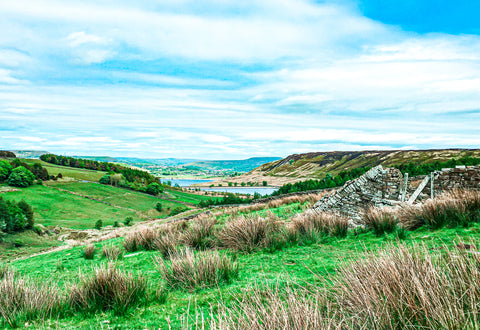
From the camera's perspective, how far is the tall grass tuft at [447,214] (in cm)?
568

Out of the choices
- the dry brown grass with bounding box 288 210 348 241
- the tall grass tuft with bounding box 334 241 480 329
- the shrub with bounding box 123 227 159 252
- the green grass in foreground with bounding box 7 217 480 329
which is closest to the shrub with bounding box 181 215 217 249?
the green grass in foreground with bounding box 7 217 480 329

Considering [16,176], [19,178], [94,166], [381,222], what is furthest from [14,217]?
[94,166]

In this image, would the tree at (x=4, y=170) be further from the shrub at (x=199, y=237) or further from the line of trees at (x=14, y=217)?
the shrub at (x=199, y=237)

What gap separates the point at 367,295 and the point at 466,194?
6072mm

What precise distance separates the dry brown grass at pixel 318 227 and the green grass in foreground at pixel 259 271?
0.83 ft

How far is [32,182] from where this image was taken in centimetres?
11006

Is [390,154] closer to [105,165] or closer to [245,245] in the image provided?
[105,165]

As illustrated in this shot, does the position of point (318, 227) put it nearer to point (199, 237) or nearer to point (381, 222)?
point (381, 222)

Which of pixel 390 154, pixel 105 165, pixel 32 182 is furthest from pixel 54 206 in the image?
pixel 390 154

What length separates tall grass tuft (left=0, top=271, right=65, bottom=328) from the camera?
332 centimetres

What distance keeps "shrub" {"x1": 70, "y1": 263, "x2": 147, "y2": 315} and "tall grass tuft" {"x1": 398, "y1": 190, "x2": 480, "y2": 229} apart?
5824 millimetres

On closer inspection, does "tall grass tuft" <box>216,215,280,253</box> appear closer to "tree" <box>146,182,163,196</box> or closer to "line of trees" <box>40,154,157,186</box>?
"tree" <box>146,182,163,196</box>

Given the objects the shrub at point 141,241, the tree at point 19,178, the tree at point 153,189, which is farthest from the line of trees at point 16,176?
the shrub at point 141,241

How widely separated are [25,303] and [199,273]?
2.26 metres
